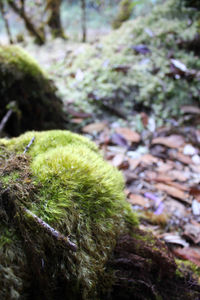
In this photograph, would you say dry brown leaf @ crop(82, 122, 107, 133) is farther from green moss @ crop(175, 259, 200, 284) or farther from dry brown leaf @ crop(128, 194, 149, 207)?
green moss @ crop(175, 259, 200, 284)

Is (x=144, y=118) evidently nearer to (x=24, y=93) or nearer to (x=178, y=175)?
Result: (x=178, y=175)

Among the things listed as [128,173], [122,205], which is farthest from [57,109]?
[122,205]

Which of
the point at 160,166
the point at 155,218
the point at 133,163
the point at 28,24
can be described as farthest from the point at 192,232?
the point at 28,24

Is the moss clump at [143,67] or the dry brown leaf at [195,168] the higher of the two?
the moss clump at [143,67]

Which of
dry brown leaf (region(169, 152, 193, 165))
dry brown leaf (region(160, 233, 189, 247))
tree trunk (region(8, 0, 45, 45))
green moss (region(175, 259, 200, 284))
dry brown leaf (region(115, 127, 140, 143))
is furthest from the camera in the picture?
tree trunk (region(8, 0, 45, 45))

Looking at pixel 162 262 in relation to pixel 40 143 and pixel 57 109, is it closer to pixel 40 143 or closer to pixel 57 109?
pixel 40 143

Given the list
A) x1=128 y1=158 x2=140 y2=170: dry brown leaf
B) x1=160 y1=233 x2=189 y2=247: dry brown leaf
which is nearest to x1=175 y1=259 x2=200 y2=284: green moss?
x1=160 y1=233 x2=189 y2=247: dry brown leaf

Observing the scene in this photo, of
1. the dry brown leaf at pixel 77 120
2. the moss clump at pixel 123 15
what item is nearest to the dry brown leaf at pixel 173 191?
the dry brown leaf at pixel 77 120

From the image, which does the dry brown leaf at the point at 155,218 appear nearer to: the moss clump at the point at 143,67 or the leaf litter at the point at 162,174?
the leaf litter at the point at 162,174
